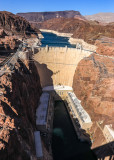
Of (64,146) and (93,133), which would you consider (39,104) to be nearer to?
(64,146)

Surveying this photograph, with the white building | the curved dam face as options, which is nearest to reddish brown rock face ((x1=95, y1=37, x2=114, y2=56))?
the curved dam face

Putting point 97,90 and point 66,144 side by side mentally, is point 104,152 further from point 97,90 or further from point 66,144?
point 97,90

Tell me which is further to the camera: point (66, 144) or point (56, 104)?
point (56, 104)

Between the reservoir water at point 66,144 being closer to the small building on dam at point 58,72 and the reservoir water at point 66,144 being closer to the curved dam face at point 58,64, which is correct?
A: the small building on dam at point 58,72

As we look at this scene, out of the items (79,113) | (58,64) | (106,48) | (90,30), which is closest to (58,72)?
(58,64)

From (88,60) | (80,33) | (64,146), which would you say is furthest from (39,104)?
(80,33)
